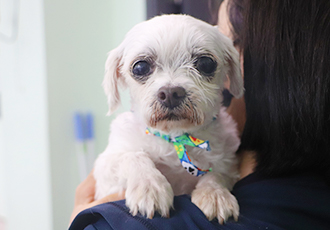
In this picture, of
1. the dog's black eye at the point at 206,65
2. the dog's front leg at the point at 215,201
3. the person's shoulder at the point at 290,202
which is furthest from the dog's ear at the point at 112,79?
the person's shoulder at the point at 290,202

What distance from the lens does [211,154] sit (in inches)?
33.3

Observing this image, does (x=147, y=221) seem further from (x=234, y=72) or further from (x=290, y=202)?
Result: (x=234, y=72)

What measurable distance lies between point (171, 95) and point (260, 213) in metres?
0.33

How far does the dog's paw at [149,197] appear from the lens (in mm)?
591

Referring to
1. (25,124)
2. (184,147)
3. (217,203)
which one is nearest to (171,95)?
(184,147)

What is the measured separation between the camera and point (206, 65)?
74 cm

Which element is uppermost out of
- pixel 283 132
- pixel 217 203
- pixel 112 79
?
pixel 112 79

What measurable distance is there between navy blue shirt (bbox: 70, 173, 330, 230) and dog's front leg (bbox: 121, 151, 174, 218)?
0.02m

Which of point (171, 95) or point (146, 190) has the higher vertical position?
point (171, 95)

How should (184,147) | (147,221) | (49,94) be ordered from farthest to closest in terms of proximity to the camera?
(49,94) → (184,147) → (147,221)

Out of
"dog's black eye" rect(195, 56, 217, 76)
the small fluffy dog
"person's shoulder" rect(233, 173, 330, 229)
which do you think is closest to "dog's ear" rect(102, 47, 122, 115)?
the small fluffy dog

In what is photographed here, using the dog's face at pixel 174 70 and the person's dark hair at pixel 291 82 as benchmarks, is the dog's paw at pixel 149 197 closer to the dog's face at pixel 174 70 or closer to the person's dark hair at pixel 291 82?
the dog's face at pixel 174 70

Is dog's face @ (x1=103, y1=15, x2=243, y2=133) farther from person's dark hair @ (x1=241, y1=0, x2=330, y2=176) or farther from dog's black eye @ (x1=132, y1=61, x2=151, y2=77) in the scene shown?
person's dark hair @ (x1=241, y1=0, x2=330, y2=176)

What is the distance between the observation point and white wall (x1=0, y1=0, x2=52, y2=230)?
4.53 feet
